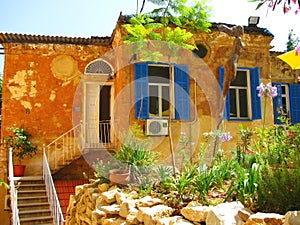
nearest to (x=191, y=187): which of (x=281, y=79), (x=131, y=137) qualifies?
(x=131, y=137)

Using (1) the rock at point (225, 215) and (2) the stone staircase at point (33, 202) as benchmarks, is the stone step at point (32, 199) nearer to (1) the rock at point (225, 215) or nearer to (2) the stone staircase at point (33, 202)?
(2) the stone staircase at point (33, 202)

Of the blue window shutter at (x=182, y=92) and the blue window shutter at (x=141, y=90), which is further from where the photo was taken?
the blue window shutter at (x=182, y=92)

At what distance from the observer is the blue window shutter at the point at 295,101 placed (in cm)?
1027

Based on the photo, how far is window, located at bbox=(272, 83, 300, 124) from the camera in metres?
10.3

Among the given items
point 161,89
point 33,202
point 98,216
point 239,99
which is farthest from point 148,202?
point 239,99

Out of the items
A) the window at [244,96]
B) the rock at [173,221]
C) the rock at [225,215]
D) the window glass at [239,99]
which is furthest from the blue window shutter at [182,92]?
the rock at [225,215]

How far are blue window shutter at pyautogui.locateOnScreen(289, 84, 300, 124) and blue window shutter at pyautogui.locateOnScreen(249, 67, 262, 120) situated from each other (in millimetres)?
2359

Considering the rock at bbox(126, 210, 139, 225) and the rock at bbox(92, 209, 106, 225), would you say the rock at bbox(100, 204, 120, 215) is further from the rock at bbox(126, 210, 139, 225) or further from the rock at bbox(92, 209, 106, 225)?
the rock at bbox(126, 210, 139, 225)

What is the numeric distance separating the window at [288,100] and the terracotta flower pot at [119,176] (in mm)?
6738

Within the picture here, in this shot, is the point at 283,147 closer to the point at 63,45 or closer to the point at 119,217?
the point at 119,217

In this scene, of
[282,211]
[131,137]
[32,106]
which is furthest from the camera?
[32,106]

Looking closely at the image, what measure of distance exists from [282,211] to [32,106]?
7.66 meters

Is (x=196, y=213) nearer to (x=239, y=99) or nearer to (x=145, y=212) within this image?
(x=145, y=212)

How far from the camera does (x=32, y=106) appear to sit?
892 centimetres
